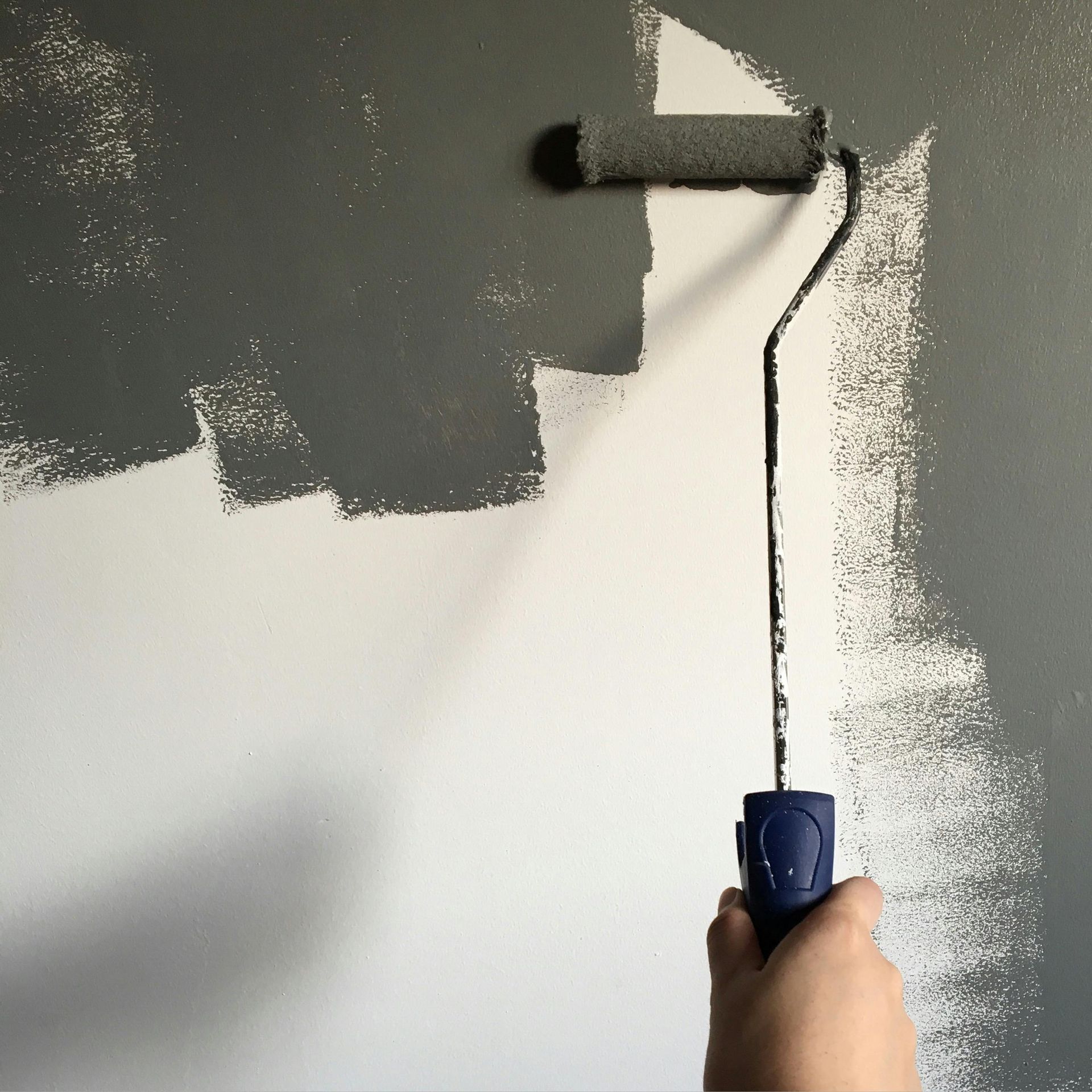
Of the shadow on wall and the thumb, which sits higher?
the thumb

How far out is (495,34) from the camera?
28.3 inches

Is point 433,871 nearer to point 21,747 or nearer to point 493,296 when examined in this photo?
point 21,747

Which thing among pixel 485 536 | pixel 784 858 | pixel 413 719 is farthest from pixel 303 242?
pixel 784 858

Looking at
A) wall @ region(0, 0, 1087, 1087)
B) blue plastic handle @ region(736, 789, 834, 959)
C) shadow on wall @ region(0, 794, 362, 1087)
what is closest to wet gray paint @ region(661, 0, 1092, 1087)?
wall @ region(0, 0, 1087, 1087)

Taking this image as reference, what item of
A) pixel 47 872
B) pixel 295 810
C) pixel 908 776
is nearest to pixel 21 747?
pixel 47 872

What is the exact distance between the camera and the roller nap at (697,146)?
69cm

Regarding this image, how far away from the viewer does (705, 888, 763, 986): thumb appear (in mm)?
472

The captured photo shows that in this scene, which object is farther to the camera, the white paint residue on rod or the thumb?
the white paint residue on rod

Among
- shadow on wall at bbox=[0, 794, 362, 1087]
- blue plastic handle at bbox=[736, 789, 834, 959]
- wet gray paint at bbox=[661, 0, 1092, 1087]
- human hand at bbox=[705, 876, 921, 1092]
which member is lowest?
shadow on wall at bbox=[0, 794, 362, 1087]

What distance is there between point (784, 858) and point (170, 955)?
1.91 feet

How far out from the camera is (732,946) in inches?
18.9

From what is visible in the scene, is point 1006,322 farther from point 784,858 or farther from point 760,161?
point 784,858

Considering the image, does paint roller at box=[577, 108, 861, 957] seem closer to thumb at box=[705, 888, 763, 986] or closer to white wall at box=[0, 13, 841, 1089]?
white wall at box=[0, 13, 841, 1089]

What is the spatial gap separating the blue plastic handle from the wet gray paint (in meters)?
0.34
